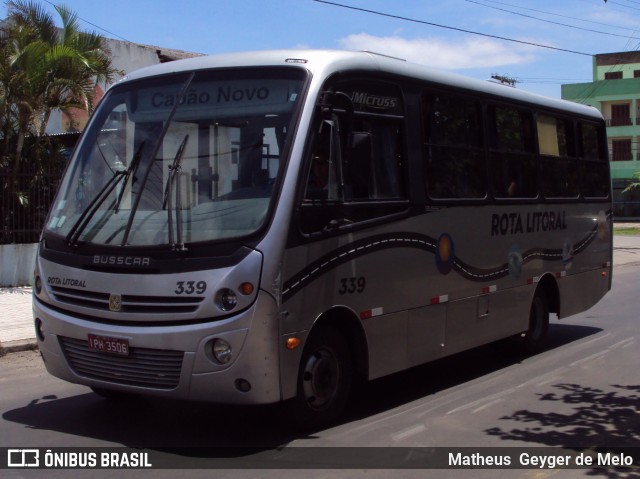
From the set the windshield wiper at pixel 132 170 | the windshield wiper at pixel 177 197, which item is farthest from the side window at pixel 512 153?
the windshield wiper at pixel 132 170

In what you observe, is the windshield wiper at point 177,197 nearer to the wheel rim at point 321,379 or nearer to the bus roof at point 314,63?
the bus roof at point 314,63

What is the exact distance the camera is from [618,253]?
96.3 ft

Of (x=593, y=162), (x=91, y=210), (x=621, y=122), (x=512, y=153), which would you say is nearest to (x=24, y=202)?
(x=91, y=210)

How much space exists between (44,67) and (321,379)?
1182cm

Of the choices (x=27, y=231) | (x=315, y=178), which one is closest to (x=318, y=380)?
(x=315, y=178)

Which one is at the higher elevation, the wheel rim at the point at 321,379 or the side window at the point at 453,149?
the side window at the point at 453,149

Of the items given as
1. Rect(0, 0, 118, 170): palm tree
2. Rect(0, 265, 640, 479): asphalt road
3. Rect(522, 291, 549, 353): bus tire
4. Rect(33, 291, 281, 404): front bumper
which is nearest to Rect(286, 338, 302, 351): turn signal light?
Rect(33, 291, 281, 404): front bumper

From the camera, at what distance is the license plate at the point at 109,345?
5.96 meters

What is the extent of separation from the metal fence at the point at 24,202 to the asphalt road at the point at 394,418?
618cm

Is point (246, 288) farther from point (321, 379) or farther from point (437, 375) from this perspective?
point (437, 375)

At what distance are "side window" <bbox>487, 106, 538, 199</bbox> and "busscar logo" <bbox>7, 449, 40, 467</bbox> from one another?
5597 mm

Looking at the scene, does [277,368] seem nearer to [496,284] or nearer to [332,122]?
[332,122]

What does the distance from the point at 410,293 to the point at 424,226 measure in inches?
27.2

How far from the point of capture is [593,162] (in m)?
11.8
